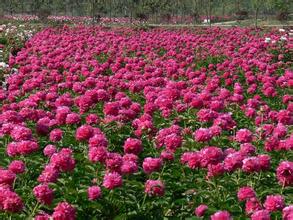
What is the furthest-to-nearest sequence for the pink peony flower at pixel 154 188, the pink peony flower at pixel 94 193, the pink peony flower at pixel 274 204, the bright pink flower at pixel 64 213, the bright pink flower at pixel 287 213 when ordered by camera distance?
the pink peony flower at pixel 154 188
the pink peony flower at pixel 94 193
the pink peony flower at pixel 274 204
the bright pink flower at pixel 64 213
the bright pink flower at pixel 287 213

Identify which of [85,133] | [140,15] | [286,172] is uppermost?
[85,133]

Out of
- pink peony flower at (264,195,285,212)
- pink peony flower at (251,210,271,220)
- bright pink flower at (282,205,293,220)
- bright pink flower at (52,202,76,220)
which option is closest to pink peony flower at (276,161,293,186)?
pink peony flower at (264,195,285,212)

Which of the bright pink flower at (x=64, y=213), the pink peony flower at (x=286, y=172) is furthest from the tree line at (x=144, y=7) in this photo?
the bright pink flower at (x=64, y=213)

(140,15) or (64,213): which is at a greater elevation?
(64,213)

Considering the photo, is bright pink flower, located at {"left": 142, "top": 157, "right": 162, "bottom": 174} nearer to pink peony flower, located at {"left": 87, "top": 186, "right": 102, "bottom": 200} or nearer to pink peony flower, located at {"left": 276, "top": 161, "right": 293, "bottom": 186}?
pink peony flower, located at {"left": 87, "top": 186, "right": 102, "bottom": 200}

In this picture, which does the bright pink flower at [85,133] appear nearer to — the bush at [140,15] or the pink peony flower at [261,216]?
the pink peony flower at [261,216]

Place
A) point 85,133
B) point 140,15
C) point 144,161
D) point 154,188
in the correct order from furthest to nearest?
1. point 140,15
2. point 85,133
3. point 144,161
4. point 154,188

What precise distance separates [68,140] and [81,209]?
76.9 inches

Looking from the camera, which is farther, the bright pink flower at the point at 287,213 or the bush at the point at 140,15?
the bush at the point at 140,15

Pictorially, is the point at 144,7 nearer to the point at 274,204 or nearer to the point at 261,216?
the point at 274,204

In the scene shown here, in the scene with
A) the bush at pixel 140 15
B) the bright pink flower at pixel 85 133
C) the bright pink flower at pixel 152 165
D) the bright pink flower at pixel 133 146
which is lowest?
the bush at pixel 140 15

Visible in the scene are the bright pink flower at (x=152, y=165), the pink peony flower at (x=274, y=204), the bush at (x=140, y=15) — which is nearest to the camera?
the pink peony flower at (x=274, y=204)

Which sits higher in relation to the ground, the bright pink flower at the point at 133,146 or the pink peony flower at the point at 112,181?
the bright pink flower at the point at 133,146

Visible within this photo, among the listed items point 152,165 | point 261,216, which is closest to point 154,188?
point 152,165
